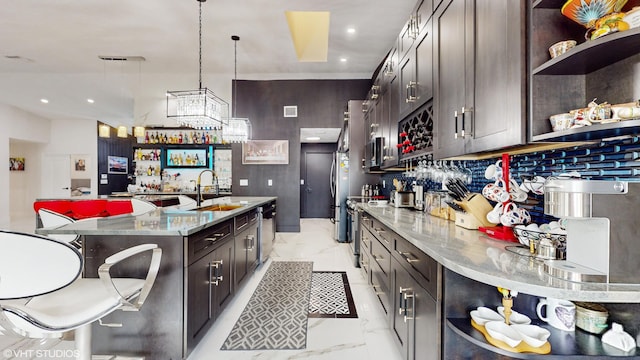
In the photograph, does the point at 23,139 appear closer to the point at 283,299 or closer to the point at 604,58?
the point at 283,299

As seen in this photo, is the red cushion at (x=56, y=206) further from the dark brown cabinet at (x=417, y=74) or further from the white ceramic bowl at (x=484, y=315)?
the white ceramic bowl at (x=484, y=315)

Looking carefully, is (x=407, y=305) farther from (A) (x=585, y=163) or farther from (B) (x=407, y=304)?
(A) (x=585, y=163)

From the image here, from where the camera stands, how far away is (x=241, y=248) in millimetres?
2922

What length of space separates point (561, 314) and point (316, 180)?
24.8 ft

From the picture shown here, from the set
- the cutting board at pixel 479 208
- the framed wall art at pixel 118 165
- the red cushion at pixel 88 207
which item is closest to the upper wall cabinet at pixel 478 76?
the cutting board at pixel 479 208

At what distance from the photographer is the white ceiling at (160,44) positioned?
3.82 metres

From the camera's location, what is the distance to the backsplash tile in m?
1.09

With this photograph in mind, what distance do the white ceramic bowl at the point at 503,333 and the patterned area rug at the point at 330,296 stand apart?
5.41 ft

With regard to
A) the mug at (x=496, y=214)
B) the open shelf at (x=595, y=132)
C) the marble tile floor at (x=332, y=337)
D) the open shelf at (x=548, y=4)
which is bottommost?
the marble tile floor at (x=332, y=337)

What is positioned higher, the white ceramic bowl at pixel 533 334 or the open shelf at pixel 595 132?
the open shelf at pixel 595 132

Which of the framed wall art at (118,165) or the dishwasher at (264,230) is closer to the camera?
the dishwasher at (264,230)

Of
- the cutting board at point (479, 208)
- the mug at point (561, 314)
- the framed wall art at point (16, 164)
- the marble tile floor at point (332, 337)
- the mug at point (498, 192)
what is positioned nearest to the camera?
the mug at point (561, 314)

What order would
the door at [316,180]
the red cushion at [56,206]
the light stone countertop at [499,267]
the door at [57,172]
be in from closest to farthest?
the light stone countertop at [499,267] → the red cushion at [56,206] → the door at [316,180] → the door at [57,172]

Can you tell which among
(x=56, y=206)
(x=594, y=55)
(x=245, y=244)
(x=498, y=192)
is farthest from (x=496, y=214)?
(x=56, y=206)
